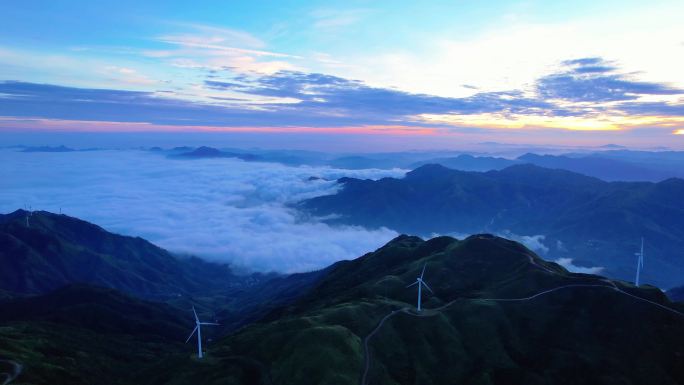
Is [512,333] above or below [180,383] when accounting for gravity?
above

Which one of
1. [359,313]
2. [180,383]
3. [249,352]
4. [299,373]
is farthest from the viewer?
[359,313]

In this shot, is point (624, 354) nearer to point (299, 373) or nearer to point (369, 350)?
point (369, 350)

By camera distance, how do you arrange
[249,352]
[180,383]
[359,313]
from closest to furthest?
[180,383]
[249,352]
[359,313]

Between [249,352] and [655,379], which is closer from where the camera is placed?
[655,379]

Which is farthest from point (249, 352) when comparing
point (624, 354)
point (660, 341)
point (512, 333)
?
point (660, 341)

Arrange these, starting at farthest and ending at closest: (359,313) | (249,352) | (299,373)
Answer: (359,313) → (249,352) → (299,373)

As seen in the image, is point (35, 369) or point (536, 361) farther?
point (35, 369)

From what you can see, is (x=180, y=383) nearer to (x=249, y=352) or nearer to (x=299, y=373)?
(x=249, y=352)

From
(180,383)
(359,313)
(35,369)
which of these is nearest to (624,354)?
(359,313)

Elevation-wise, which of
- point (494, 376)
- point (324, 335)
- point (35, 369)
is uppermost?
point (324, 335)
